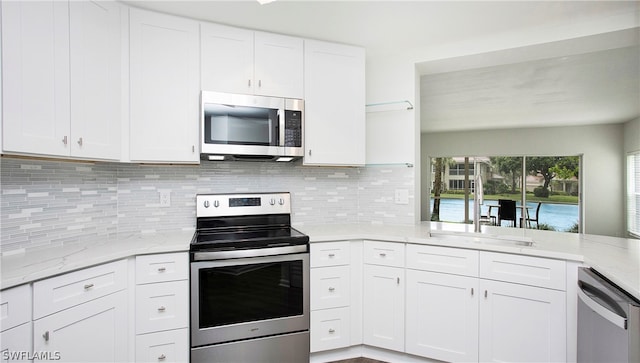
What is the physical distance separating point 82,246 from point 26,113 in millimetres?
839

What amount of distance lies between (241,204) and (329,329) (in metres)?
1.13

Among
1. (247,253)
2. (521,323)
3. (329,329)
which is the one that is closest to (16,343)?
(247,253)

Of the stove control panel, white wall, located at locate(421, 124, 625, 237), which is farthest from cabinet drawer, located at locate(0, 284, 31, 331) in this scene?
white wall, located at locate(421, 124, 625, 237)

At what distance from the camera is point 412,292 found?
215cm

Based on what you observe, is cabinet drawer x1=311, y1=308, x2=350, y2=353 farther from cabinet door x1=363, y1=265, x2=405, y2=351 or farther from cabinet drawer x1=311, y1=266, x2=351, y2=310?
cabinet door x1=363, y1=265, x2=405, y2=351

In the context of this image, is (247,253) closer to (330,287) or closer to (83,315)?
(330,287)

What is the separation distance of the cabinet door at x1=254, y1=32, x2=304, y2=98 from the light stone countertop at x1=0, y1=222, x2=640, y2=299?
43.9 inches

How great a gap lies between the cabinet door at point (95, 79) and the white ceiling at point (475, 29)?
262 millimetres

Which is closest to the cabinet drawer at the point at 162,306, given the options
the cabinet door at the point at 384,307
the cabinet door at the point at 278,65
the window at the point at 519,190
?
the cabinet door at the point at 384,307

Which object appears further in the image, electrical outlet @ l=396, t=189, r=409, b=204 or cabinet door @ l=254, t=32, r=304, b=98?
electrical outlet @ l=396, t=189, r=409, b=204

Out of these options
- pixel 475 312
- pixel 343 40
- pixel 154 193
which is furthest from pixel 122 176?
pixel 475 312

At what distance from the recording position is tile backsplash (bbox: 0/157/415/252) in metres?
1.75

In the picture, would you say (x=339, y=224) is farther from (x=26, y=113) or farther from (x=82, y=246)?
(x=26, y=113)

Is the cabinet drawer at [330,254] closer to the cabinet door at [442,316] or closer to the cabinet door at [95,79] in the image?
the cabinet door at [442,316]
